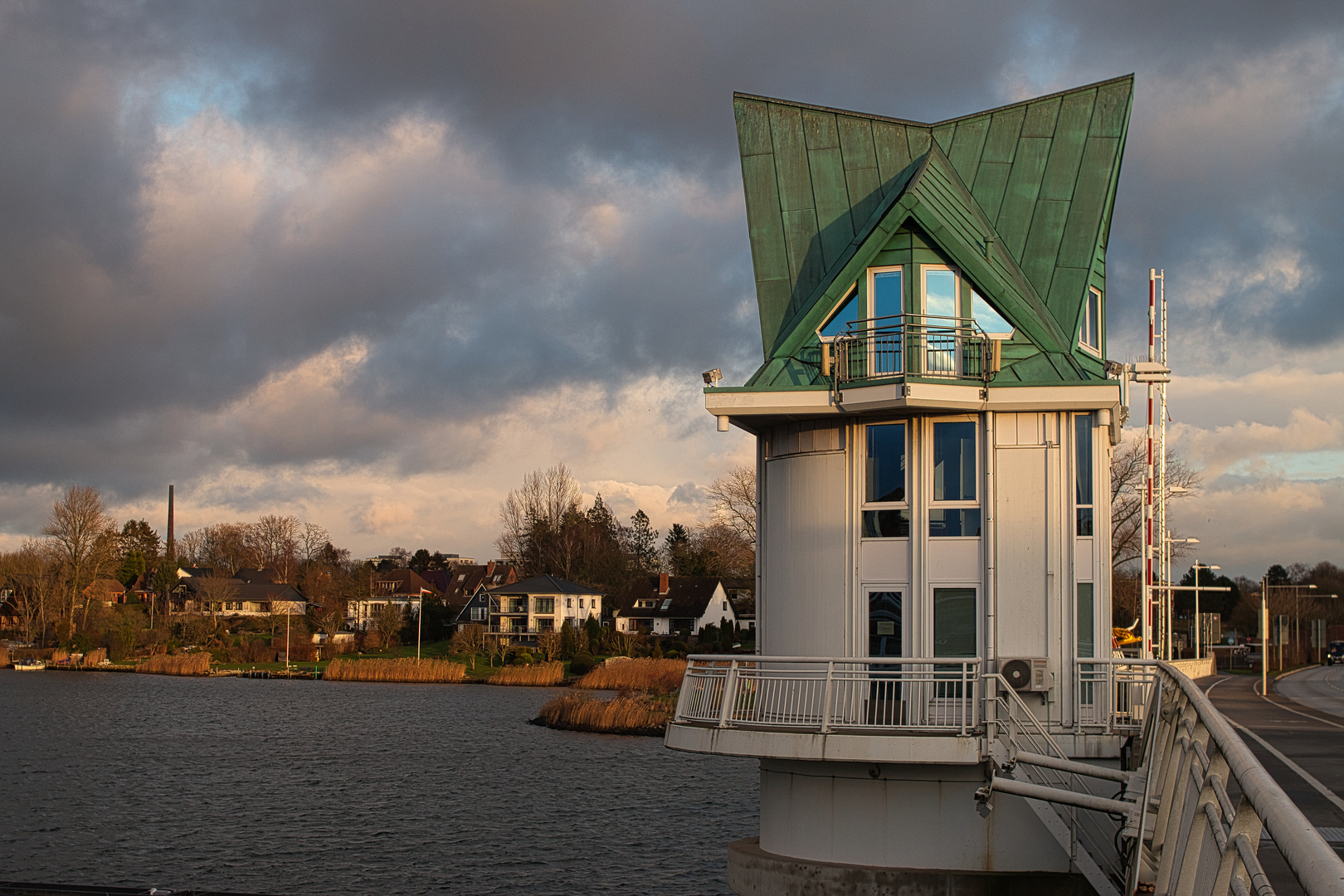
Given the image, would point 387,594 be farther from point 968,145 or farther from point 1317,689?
point 968,145

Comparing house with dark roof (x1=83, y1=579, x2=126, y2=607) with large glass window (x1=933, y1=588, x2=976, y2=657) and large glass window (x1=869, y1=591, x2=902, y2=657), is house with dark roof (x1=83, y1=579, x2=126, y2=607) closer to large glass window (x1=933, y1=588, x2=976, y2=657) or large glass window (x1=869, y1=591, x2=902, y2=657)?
large glass window (x1=869, y1=591, x2=902, y2=657)

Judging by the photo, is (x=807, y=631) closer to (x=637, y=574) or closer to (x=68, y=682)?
(x=68, y=682)

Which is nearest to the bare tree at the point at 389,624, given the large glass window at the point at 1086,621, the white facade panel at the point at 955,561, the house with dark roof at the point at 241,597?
the house with dark roof at the point at 241,597

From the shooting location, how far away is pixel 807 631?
1809 cm

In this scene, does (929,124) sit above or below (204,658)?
above

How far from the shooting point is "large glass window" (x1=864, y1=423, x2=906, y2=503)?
17.9 m

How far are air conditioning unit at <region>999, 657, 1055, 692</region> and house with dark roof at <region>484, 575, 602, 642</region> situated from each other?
11247cm

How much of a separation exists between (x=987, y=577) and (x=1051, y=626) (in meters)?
1.11

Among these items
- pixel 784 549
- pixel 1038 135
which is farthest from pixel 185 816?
pixel 1038 135

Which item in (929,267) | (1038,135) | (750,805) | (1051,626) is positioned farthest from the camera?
(750,805)

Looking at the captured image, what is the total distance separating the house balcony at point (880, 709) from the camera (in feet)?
49.4

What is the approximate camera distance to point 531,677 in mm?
92750

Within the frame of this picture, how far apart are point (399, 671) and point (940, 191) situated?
277 ft

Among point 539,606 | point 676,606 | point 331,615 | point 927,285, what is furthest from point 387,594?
point 927,285
